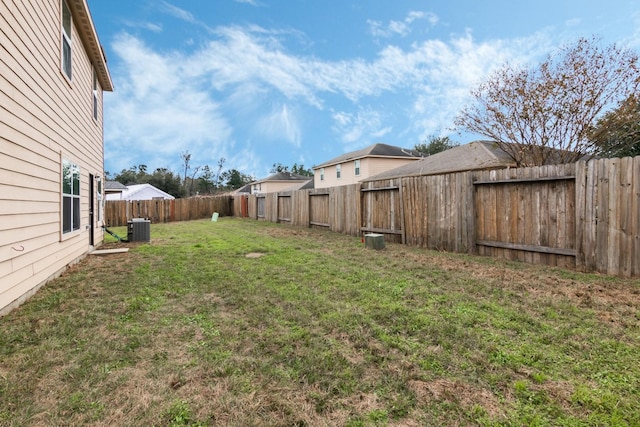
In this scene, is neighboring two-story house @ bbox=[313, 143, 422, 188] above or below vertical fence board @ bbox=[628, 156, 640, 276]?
above

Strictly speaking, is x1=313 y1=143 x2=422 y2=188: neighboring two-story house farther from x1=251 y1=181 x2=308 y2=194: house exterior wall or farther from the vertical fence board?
the vertical fence board

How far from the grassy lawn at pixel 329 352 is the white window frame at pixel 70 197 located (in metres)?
1.44

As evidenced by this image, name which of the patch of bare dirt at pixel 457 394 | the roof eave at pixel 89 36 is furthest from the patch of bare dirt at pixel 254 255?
the roof eave at pixel 89 36

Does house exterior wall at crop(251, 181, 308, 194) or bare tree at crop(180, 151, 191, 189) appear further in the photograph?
bare tree at crop(180, 151, 191, 189)

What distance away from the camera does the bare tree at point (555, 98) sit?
8539 mm

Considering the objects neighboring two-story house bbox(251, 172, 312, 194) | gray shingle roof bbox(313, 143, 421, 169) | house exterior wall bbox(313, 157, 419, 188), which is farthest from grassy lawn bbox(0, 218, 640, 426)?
neighboring two-story house bbox(251, 172, 312, 194)

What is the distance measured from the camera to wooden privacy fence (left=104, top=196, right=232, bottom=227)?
17516 mm

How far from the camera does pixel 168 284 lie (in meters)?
4.68

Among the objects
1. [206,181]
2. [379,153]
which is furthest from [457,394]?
[206,181]

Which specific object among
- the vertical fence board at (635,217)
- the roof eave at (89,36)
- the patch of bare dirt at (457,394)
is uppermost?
the roof eave at (89,36)

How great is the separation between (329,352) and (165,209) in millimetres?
19315

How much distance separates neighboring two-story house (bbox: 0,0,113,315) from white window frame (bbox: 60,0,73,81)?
0.06ft

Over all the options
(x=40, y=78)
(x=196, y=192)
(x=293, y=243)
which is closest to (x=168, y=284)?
(x=40, y=78)

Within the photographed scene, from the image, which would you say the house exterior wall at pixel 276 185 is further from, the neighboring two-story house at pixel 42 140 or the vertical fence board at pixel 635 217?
the vertical fence board at pixel 635 217
